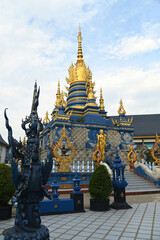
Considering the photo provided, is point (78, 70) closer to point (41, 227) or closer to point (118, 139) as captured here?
point (118, 139)

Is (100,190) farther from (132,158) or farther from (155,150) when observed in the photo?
(132,158)

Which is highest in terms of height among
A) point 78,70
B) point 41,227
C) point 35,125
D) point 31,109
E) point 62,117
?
point 78,70

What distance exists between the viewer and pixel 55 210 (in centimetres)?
776

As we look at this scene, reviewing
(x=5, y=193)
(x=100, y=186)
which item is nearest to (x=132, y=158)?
(x=100, y=186)

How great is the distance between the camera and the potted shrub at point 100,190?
830cm

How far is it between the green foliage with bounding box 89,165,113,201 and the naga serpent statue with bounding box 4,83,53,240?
461 centimetres

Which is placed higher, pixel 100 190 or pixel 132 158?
pixel 132 158

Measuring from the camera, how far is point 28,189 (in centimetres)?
389

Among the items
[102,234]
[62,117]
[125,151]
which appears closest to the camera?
[102,234]

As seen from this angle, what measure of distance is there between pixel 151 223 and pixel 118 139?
2056cm

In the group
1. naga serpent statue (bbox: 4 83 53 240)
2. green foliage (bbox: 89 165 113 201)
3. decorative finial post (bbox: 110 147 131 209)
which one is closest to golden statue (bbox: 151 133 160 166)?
decorative finial post (bbox: 110 147 131 209)

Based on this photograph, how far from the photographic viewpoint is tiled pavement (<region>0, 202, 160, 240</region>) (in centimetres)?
526

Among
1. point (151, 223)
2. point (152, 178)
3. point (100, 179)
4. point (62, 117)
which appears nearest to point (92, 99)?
point (62, 117)

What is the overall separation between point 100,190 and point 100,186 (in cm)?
16
